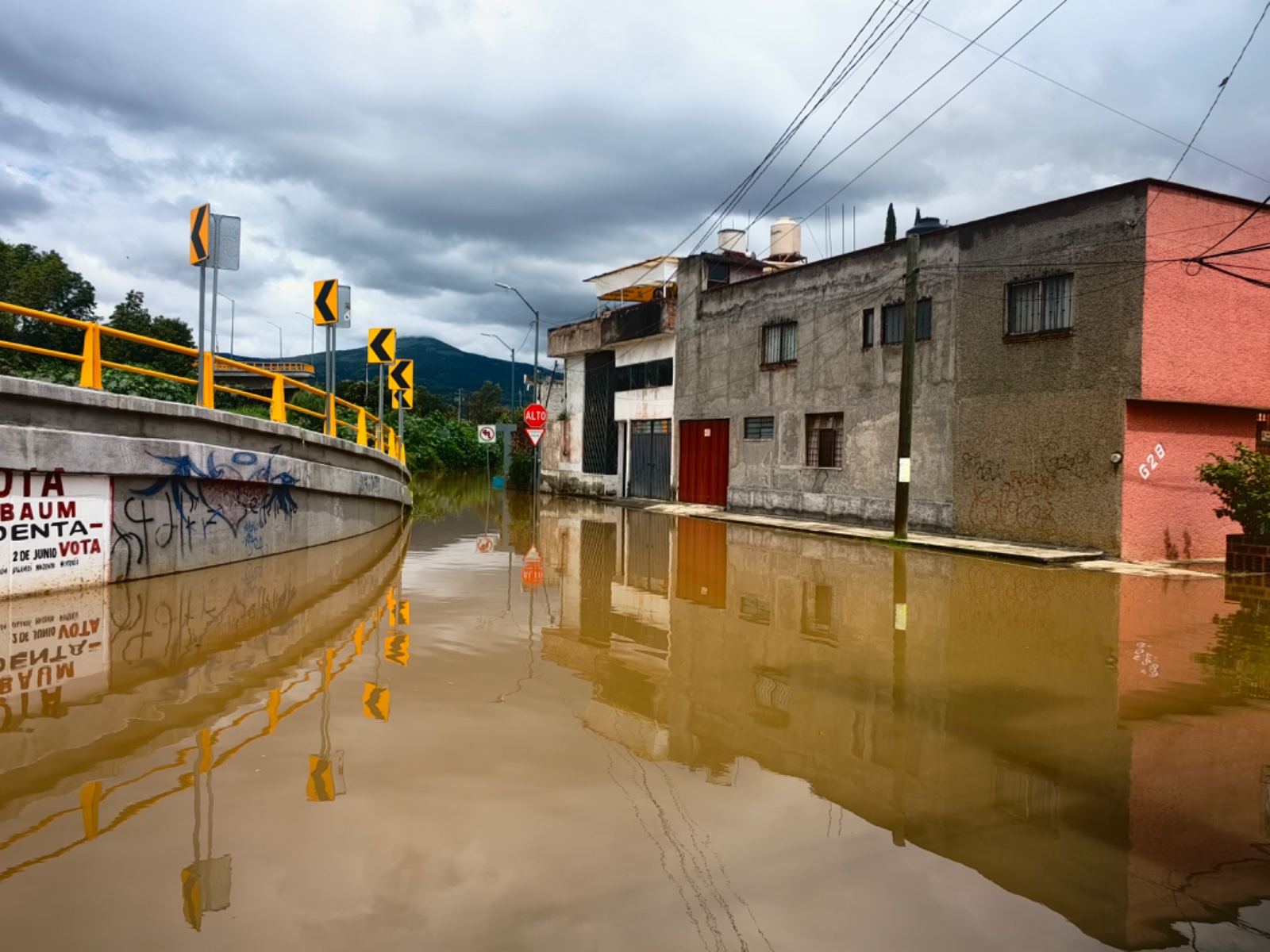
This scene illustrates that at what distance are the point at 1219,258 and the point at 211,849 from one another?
1828cm

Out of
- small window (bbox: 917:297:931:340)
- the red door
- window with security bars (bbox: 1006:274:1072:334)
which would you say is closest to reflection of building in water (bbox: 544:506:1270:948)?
window with security bars (bbox: 1006:274:1072:334)

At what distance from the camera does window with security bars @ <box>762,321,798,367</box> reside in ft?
→ 80.0

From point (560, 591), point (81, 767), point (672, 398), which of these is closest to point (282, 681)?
point (81, 767)

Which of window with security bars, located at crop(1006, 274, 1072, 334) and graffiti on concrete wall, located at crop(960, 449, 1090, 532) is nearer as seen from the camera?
graffiti on concrete wall, located at crop(960, 449, 1090, 532)

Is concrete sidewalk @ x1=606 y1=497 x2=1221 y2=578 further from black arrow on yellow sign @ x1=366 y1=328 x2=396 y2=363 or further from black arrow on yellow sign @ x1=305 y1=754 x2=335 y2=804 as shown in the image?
black arrow on yellow sign @ x1=305 y1=754 x2=335 y2=804

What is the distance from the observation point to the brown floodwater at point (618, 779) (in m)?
3.33

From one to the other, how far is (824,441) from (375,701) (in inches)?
A: 732

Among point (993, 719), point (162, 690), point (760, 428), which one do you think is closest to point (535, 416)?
point (760, 428)

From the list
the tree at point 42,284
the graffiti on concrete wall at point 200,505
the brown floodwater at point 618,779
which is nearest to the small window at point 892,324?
the brown floodwater at point 618,779

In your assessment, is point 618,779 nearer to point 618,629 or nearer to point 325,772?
point 325,772

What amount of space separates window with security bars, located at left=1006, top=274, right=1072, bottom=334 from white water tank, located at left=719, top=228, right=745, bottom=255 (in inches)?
561

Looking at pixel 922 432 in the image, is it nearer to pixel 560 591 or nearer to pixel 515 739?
pixel 560 591

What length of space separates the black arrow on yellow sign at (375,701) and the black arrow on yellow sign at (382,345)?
1292 centimetres

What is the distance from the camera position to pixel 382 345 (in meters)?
18.5
